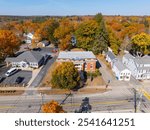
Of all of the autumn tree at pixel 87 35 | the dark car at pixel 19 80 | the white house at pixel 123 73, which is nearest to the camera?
the dark car at pixel 19 80

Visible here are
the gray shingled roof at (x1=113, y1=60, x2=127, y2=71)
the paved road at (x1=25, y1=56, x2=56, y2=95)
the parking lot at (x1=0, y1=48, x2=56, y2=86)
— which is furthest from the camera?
the gray shingled roof at (x1=113, y1=60, x2=127, y2=71)

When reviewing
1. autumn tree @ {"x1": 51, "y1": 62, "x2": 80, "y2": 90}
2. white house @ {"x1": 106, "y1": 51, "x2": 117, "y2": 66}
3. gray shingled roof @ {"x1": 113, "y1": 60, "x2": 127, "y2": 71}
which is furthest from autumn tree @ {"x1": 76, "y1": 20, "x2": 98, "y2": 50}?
autumn tree @ {"x1": 51, "y1": 62, "x2": 80, "y2": 90}

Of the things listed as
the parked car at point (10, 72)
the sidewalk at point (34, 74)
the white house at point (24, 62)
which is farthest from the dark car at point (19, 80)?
the white house at point (24, 62)

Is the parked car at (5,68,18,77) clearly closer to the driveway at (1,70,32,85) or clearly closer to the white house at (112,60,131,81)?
the driveway at (1,70,32,85)

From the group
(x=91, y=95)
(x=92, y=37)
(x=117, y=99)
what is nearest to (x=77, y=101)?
(x=91, y=95)

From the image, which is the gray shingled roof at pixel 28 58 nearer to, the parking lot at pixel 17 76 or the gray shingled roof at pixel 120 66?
the parking lot at pixel 17 76

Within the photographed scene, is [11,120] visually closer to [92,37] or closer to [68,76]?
[68,76]

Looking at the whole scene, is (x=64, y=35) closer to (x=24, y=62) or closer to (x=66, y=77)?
(x=24, y=62)

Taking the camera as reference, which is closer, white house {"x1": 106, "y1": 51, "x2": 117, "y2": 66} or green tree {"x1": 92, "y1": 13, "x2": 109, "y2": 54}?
white house {"x1": 106, "y1": 51, "x2": 117, "y2": 66}

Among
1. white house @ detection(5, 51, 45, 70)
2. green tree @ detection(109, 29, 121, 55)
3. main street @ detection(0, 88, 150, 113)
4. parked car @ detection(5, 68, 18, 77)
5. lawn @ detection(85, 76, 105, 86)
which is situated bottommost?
main street @ detection(0, 88, 150, 113)
